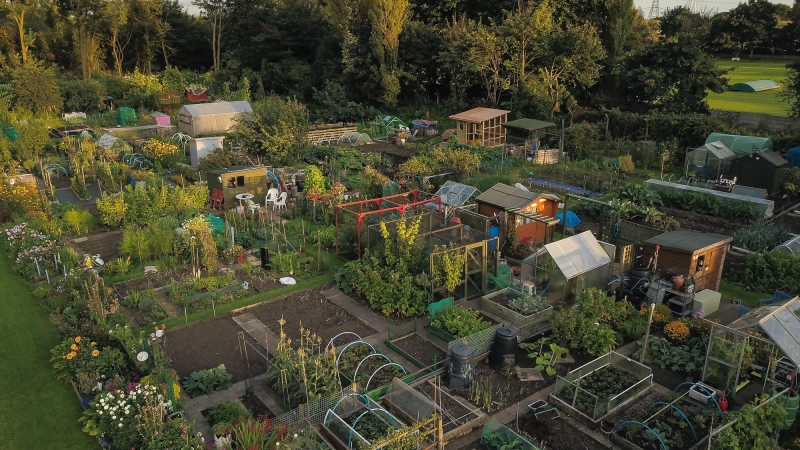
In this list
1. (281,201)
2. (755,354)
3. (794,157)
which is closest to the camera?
(755,354)

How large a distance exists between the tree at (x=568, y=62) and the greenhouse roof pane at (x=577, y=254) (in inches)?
843

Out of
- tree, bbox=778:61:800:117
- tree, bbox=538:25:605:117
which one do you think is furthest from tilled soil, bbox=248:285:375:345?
tree, bbox=778:61:800:117

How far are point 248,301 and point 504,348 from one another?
631 centimetres

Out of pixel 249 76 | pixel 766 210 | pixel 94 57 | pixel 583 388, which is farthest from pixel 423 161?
pixel 94 57

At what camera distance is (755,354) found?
980 centimetres

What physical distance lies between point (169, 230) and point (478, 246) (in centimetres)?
878

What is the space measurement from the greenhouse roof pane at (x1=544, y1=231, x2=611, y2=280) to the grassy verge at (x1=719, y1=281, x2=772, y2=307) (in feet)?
11.2

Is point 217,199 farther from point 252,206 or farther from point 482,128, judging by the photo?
point 482,128

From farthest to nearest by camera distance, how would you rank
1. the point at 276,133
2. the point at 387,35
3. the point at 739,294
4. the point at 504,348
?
the point at 387,35 → the point at 276,133 → the point at 739,294 → the point at 504,348

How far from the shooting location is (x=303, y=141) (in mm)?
26703

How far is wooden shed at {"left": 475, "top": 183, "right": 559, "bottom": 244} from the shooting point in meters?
15.5

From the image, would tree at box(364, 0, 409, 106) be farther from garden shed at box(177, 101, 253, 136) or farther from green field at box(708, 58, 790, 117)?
green field at box(708, 58, 790, 117)

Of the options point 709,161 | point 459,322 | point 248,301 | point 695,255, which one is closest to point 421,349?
point 459,322

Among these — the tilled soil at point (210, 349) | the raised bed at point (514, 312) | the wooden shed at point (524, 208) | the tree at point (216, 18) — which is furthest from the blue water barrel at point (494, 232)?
the tree at point (216, 18)
